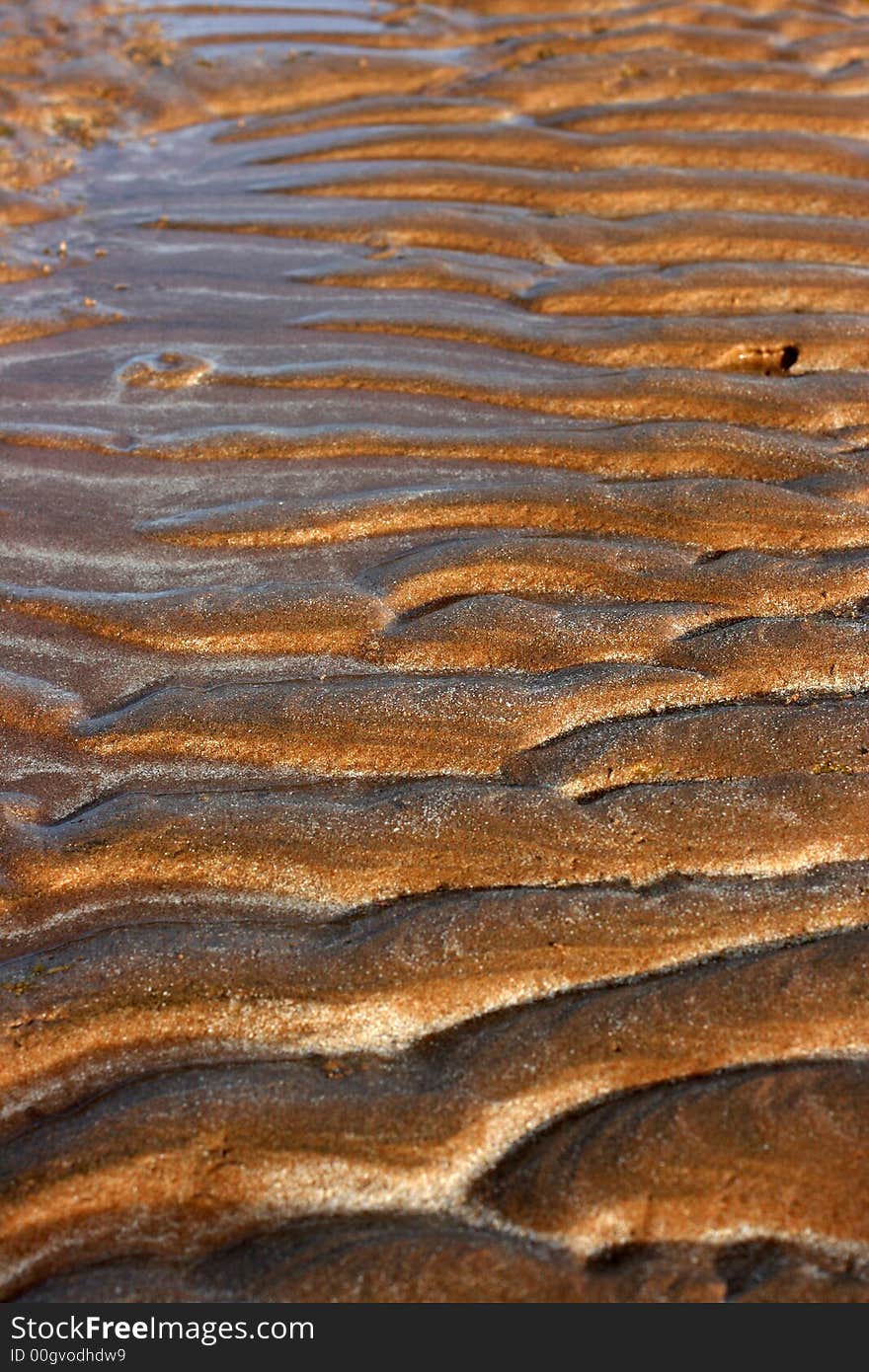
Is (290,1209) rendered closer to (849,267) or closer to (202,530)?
(202,530)

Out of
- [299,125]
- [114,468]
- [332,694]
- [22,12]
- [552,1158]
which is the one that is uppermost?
[22,12]

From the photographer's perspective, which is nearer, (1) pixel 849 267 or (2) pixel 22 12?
(1) pixel 849 267

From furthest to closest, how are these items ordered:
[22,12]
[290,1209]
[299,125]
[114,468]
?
[22,12], [299,125], [114,468], [290,1209]
